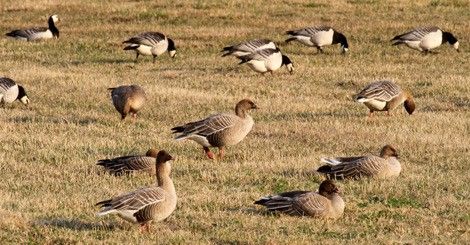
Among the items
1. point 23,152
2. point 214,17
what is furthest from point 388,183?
point 214,17

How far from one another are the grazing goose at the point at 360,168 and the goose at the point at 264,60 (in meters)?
12.9

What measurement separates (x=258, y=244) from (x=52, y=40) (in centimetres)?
2642

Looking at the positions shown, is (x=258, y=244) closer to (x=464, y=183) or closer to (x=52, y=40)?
(x=464, y=183)

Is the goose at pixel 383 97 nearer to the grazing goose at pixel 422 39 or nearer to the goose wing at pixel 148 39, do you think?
the goose wing at pixel 148 39

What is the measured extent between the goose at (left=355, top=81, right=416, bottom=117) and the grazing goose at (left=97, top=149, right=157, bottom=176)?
6.87m

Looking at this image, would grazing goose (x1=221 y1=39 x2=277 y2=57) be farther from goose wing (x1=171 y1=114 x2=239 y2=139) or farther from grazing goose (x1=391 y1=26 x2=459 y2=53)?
goose wing (x1=171 y1=114 x2=239 y2=139)

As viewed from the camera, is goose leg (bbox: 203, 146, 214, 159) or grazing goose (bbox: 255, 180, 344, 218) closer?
grazing goose (bbox: 255, 180, 344, 218)

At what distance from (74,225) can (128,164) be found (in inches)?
136

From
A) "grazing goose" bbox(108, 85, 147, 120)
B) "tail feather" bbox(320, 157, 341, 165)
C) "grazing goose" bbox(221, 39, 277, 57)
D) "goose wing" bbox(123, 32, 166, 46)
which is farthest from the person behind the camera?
"goose wing" bbox(123, 32, 166, 46)

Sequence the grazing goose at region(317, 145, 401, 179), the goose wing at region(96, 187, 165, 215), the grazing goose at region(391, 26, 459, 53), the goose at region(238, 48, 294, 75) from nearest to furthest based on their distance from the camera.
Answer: the goose wing at region(96, 187, 165, 215), the grazing goose at region(317, 145, 401, 179), the goose at region(238, 48, 294, 75), the grazing goose at region(391, 26, 459, 53)

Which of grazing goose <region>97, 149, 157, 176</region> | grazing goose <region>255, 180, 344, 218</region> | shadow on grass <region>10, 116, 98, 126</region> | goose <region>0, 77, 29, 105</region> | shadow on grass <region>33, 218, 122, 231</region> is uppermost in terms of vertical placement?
grazing goose <region>255, 180, 344, 218</region>

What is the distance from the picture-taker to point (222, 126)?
55.2 ft

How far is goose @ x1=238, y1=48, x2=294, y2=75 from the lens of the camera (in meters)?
28.3

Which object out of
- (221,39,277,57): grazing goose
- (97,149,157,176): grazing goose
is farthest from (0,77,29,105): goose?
(97,149,157,176): grazing goose
